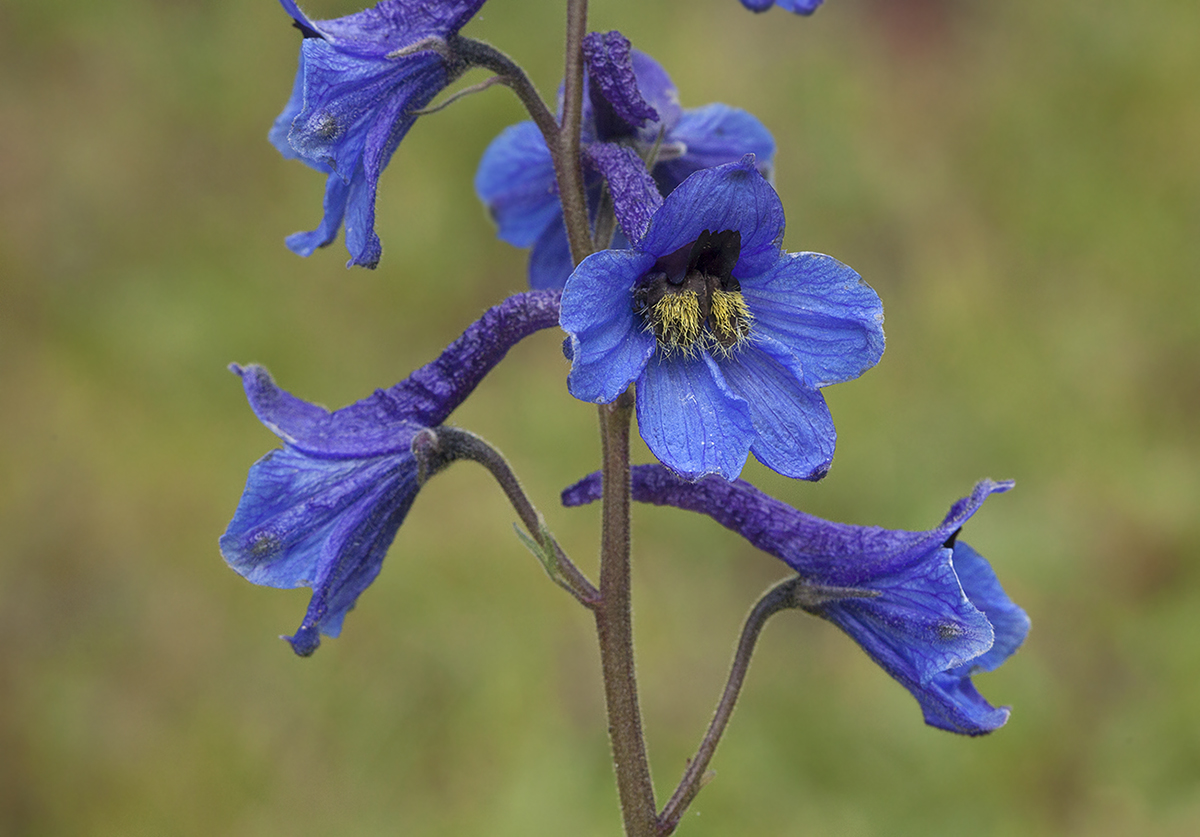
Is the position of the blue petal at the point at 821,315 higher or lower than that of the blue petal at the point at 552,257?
lower

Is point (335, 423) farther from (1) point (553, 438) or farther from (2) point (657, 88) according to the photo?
(1) point (553, 438)

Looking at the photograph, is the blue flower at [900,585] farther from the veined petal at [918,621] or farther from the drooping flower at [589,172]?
the drooping flower at [589,172]

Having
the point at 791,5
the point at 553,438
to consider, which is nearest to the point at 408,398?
the point at 791,5

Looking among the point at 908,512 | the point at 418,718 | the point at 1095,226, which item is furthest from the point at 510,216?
the point at 1095,226

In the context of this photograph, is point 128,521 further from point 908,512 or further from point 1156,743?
point 1156,743

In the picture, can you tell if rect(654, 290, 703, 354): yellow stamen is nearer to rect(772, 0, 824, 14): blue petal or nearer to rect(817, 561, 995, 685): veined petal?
rect(817, 561, 995, 685): veined petal

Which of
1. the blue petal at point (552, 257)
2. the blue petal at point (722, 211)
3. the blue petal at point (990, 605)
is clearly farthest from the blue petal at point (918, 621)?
the blue petal at point (552, 257)

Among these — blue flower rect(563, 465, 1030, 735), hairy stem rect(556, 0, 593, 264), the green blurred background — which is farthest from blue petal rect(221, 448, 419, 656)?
the green blurred background
